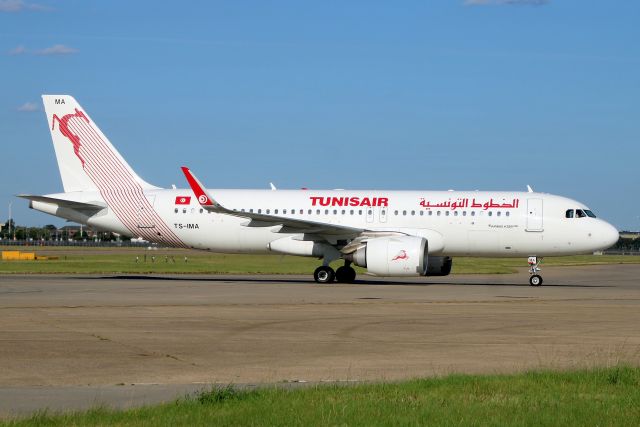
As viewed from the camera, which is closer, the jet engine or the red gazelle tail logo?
the jet engine

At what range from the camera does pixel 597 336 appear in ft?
56.6

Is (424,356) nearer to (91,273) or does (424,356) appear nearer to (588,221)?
(588,221)

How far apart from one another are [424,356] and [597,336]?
4358 mm

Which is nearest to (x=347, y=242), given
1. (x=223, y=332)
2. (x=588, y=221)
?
(x=588, y=221)

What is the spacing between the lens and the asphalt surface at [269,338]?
466 inches

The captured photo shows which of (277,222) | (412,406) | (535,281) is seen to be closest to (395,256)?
(277,222)

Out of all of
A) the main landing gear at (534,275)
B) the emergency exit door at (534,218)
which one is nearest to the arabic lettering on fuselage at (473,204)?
the emergency exit door at (534,218)

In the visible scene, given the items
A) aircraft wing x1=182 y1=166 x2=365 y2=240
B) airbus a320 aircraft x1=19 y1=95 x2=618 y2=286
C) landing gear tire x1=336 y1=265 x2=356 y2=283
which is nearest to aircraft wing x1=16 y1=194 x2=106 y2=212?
airbus a320 aircraft x1=19 y1=95 x2=618 y2=286

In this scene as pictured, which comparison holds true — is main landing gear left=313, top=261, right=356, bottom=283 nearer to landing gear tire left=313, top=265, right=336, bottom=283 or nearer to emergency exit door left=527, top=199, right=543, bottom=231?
landing gear tire left=313, top=265, right=336, bottom=283

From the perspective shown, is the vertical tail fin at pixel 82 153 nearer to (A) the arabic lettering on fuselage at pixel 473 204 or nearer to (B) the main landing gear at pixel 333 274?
(B) the main landing gear at pixel 333 274

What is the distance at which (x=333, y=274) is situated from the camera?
35.8 m

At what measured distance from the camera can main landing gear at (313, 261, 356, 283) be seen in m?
35.6

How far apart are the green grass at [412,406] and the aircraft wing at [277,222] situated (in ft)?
75.0

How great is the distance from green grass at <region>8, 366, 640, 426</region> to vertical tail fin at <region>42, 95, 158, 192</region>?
1110 inches
